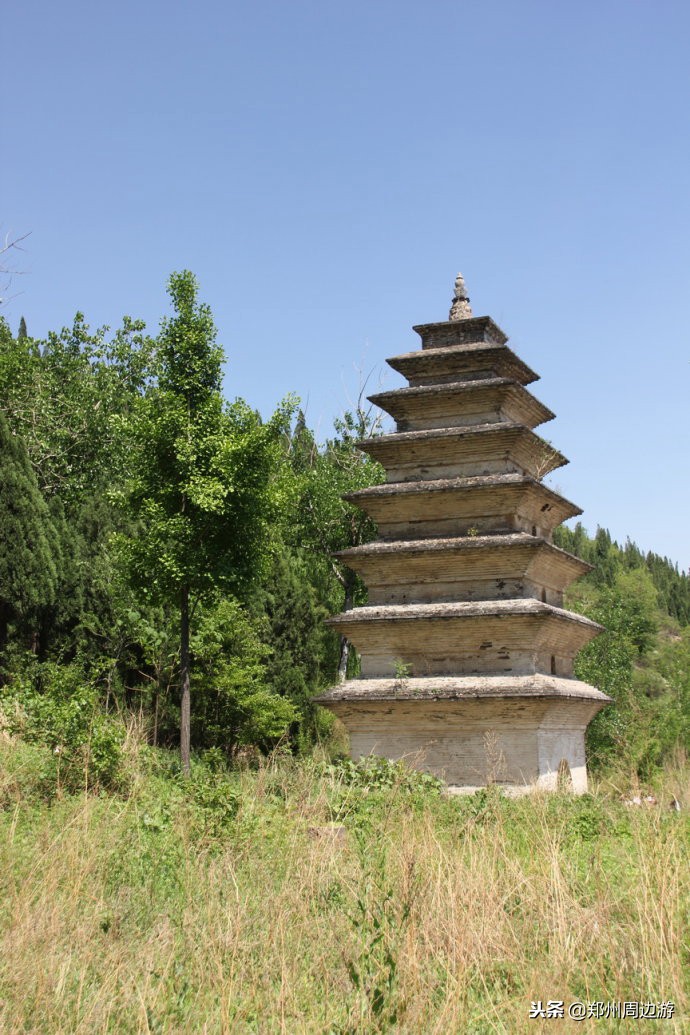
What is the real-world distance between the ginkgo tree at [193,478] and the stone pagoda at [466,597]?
1.67 metres

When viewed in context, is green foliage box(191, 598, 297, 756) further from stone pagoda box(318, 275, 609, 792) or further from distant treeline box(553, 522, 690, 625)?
distant treeline box(553, 522, 690, 625)

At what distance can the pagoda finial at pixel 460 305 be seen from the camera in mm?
16516

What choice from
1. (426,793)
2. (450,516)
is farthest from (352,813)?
(450,516)

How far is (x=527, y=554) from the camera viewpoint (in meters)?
13.5

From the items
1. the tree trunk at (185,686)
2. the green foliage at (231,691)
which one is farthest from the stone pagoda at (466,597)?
the green foliage at (231,691)

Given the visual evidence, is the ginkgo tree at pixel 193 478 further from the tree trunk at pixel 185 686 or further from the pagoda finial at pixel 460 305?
the pagoda finial at pixel 460 305

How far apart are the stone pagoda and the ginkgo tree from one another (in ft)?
5.47

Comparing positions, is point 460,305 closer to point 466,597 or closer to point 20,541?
point 466,597

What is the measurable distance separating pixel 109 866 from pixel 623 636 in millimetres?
19960

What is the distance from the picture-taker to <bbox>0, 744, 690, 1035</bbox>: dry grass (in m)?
4.66

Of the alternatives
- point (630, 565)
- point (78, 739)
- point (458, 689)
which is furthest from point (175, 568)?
point (630, 565)

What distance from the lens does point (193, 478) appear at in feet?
47.4

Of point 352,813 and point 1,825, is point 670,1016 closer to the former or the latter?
point 352,813

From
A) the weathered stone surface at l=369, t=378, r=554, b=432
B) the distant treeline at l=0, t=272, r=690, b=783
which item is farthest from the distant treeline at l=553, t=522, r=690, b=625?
the weathered stone surface at l=369, t=378, r=554, b=432
